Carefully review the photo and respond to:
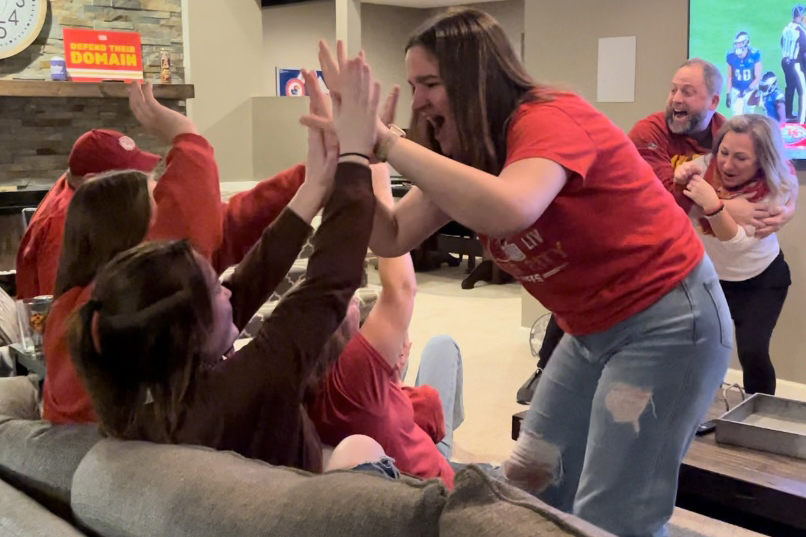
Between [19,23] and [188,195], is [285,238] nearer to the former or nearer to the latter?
[188,195]

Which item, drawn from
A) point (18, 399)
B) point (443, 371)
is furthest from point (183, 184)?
point (443, 371)

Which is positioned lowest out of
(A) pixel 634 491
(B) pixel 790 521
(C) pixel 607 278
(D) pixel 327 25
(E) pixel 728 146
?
(B) pixel 790 521

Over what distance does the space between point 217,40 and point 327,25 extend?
272 cm

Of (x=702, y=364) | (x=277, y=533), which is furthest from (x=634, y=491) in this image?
(x=277, y=533)

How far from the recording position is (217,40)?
6625 mm

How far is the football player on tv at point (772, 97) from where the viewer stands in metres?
3.59

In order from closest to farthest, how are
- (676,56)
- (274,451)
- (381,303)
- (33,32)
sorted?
(274,451) < (381,303) < (676,56) < (33,32)

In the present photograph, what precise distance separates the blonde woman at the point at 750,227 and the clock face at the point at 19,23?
464 centimetres

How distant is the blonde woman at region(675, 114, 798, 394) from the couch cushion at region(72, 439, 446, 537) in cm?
229

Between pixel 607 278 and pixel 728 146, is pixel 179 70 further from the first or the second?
pixel 607 278

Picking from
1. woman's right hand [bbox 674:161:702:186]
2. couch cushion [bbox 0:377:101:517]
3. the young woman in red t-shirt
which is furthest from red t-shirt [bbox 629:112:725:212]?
couch cushion [bbox 0:377:101:517]

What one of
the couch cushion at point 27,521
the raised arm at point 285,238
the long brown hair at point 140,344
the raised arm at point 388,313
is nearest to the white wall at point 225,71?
the raised arm at point 388,313

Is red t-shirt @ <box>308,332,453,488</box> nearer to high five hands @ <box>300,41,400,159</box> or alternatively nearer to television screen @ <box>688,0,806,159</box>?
high five hands @ <box>300,41,400,159</box>

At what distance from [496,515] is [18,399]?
123cm
